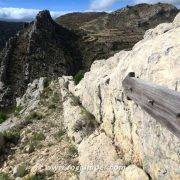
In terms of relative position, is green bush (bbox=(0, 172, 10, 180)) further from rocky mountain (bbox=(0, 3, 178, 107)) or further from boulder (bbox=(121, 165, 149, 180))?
rocky mountain (bbox=(0, 3, 178, 107))

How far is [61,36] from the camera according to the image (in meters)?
98.1

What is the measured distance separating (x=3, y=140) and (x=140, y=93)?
30.4 ft

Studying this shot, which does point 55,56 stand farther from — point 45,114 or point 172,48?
point 172,48

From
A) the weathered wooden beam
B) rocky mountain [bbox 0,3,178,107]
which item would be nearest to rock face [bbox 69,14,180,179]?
the weathered wooden beam

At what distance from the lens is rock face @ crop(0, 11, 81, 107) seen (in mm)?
68406

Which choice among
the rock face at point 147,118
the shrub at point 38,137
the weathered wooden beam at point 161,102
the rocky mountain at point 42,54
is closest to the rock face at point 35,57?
the rocky mountain at point 42,54

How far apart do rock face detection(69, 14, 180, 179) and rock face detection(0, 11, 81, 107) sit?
162ft

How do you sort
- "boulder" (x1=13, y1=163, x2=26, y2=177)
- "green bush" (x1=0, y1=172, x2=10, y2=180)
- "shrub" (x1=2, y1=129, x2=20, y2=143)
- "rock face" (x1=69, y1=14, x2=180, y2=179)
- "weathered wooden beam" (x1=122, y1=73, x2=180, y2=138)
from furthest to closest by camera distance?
"shrub" (x1=2, y1=129, x2=20, y2=143) < "green bush" (x1=0, y1=172, x2=10, y2=180) < "boulder" (x1=13, y1=163, x2=26, y2=177) < "rock face" (x1=69, y1=14, x2=180, y2=179) < "weathered wooden beam" (x1=122, y1=73, x2=180, y2=138)

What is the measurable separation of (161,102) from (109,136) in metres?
5.92

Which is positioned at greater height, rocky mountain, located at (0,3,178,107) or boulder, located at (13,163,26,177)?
boulder, located at (13,163,26,177)

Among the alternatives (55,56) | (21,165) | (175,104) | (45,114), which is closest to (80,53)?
(55,56)

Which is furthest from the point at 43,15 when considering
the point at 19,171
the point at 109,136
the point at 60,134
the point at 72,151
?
the point at 109,136

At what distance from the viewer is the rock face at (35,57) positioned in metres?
68.4

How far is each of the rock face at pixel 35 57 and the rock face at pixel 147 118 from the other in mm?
49233
